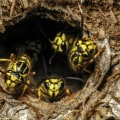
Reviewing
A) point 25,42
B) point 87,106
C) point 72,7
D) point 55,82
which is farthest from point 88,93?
point 25,42

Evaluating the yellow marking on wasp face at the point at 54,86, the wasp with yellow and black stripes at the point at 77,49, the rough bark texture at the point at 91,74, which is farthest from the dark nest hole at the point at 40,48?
the rough bark texture at the point at 91,74

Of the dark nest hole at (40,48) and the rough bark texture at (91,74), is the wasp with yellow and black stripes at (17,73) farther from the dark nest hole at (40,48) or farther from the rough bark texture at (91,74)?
the dark nest hole at (40,48)

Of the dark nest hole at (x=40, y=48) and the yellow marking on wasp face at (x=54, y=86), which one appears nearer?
the yellow marking on wasp face at (x=54, y=86)

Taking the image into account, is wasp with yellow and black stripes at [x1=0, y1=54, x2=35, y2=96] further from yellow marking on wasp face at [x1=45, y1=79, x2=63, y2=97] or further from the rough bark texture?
yellow marking on wasp face at [x1=45, y1=79, x2=63, y2=97]

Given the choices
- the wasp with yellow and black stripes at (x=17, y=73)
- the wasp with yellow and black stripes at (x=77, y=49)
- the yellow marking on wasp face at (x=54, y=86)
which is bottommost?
the yellow marking on wasp face at (x=54, y=86)

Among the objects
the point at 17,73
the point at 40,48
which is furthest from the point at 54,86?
the point at 40,48

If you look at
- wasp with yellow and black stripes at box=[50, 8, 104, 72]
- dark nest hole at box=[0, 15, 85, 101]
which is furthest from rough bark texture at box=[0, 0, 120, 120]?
dark nest hole at box=[0, 15, 85, 101]
